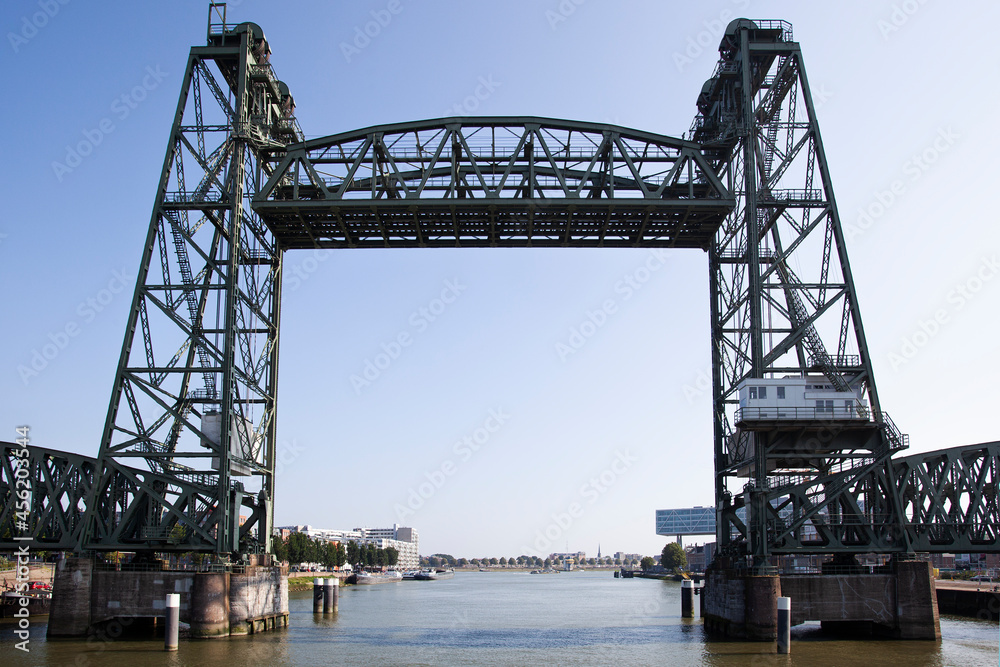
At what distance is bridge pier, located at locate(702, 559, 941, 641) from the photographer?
31.1m

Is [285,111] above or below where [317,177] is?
above

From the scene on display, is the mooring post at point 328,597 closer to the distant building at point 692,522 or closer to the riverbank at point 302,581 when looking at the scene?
the riverbank at point 302,581

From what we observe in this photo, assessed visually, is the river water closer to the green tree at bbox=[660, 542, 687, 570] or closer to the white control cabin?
the white control cabin

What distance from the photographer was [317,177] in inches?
1453

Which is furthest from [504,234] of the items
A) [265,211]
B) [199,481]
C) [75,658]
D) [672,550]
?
[672,550]

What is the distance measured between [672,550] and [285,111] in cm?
12804

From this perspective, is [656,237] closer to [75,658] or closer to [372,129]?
[372,129]

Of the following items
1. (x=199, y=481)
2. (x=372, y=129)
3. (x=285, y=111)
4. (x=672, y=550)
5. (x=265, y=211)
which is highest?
(x=285, y=111)

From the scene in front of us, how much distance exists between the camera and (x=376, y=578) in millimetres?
123438

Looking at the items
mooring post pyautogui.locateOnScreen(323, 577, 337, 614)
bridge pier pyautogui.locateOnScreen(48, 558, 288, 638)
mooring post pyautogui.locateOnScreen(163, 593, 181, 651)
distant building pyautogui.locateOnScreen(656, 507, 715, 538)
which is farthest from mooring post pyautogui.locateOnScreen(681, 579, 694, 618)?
distant building pyautogui.locateOnScreen(656, 507, 715, 538)

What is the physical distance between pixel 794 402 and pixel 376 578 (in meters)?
101

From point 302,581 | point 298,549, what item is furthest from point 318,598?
point 298,549

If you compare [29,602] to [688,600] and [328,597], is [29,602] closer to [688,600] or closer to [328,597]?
[328,597]

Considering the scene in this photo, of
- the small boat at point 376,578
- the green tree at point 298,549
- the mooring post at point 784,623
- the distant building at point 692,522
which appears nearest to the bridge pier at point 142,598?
the mooring post at point 784,623
